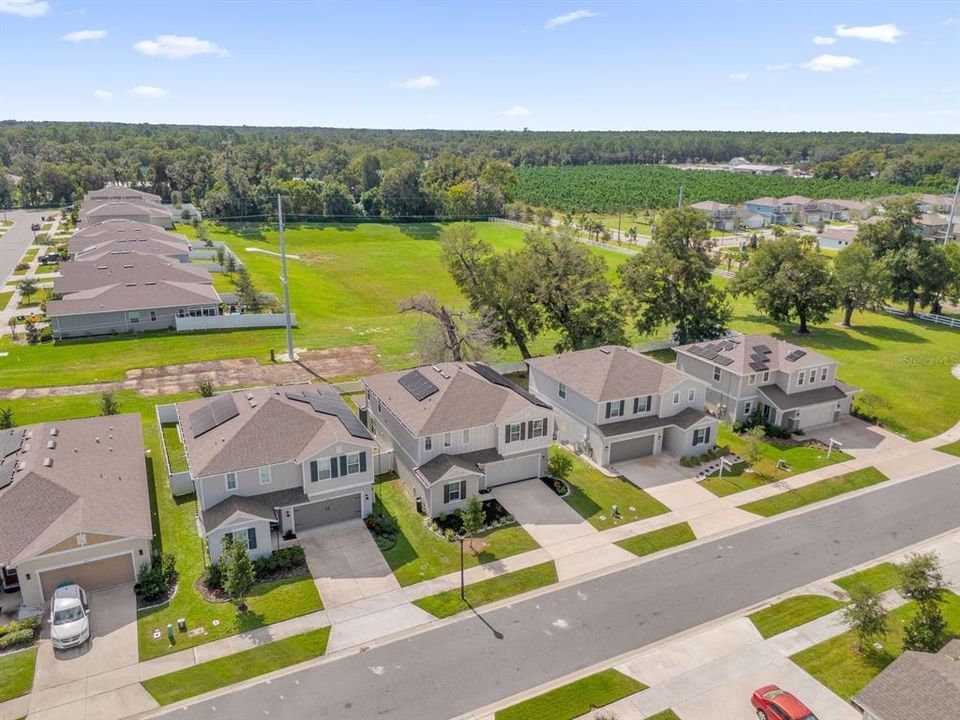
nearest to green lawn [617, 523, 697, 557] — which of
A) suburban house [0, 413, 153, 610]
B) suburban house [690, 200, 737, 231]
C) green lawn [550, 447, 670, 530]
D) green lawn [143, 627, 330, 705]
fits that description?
green lawn [550, 447, 670, 530]

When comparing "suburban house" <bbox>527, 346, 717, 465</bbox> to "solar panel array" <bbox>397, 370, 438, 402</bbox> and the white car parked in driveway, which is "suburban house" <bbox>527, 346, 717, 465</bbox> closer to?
"solar panel array" <bbox>397, 370, 438, 402</bbox>

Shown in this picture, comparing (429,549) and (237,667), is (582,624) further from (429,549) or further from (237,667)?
(237,667)

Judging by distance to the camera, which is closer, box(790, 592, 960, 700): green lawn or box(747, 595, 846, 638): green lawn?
box(790, 592, 960, 700): green lawn

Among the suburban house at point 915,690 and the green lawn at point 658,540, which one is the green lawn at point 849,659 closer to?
the suburban house at point 915,690

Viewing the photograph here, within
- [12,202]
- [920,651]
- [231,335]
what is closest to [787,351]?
[920,651]

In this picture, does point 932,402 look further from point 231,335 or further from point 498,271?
point 231,335

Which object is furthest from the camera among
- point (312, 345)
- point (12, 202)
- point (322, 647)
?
point (12, 202)

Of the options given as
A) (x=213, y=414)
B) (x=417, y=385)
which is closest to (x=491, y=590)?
(x=417, y=385)
